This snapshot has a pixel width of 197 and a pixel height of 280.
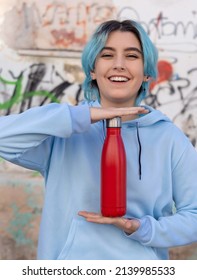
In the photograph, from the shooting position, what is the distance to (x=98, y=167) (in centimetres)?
200

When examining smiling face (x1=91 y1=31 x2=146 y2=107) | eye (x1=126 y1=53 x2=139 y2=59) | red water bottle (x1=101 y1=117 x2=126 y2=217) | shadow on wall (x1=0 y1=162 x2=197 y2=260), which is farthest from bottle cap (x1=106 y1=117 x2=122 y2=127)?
shadow on wall (x1=0 y1=162 x2=197 y2=260)

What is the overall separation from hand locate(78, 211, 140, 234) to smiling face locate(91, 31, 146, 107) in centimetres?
47

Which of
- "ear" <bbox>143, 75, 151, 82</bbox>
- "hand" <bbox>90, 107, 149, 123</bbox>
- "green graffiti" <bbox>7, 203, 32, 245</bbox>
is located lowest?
"green graffiti" <bbox>7, 203, 32, 245</bbox>

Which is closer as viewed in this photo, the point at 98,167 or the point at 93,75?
the point at 98,167

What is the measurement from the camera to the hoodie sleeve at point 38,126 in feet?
5.98

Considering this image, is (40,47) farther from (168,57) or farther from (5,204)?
(5,204)

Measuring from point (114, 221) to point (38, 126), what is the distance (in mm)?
432

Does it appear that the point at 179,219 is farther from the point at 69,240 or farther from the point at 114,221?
the point at 69,240

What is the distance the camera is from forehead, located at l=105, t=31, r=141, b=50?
202 cm

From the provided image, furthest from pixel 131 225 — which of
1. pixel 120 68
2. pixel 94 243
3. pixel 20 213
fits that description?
pixel 20 213

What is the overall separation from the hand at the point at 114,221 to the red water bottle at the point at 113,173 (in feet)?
0.06

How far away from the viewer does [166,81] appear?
3.97 m

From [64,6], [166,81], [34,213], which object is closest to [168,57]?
[166,81]

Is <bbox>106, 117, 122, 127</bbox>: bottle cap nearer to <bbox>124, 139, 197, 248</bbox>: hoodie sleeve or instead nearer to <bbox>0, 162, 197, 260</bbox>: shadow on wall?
<bbox>124, 139, 197, 248</bbox>: hoodie sleeve
